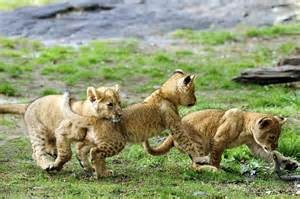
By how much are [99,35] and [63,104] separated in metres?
16.0

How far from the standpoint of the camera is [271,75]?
685 inches

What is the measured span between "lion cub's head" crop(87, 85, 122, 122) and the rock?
1571 centimetres

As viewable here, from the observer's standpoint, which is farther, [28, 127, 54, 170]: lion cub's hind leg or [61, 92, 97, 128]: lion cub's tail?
[28, 127, 54, 170]: lion cub's hind leg

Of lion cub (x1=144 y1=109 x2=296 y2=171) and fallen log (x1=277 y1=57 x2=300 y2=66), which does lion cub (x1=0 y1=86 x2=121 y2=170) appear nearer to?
lion cub (x1=144 y1=109 x2=296 y2=171)

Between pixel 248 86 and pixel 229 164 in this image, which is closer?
pixel 229 164

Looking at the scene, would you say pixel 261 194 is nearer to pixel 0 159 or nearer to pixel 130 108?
pixel 130 108

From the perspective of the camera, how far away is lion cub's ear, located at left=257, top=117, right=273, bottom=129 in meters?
10.4

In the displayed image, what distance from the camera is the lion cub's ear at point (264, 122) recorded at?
10398 millimetres

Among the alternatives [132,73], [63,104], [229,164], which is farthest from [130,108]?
[132,73]

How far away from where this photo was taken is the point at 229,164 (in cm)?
1126

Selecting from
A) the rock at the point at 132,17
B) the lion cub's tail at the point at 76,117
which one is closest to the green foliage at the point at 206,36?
the rock at the point at 132,17

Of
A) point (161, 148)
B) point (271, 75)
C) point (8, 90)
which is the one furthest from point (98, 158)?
point (271, 75)

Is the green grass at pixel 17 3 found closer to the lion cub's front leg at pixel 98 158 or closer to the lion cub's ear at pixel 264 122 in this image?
the lion cub's front leg at pixel 98 158

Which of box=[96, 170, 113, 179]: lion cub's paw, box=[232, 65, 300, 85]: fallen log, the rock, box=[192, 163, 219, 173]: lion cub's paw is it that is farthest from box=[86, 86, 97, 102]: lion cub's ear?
the rock
